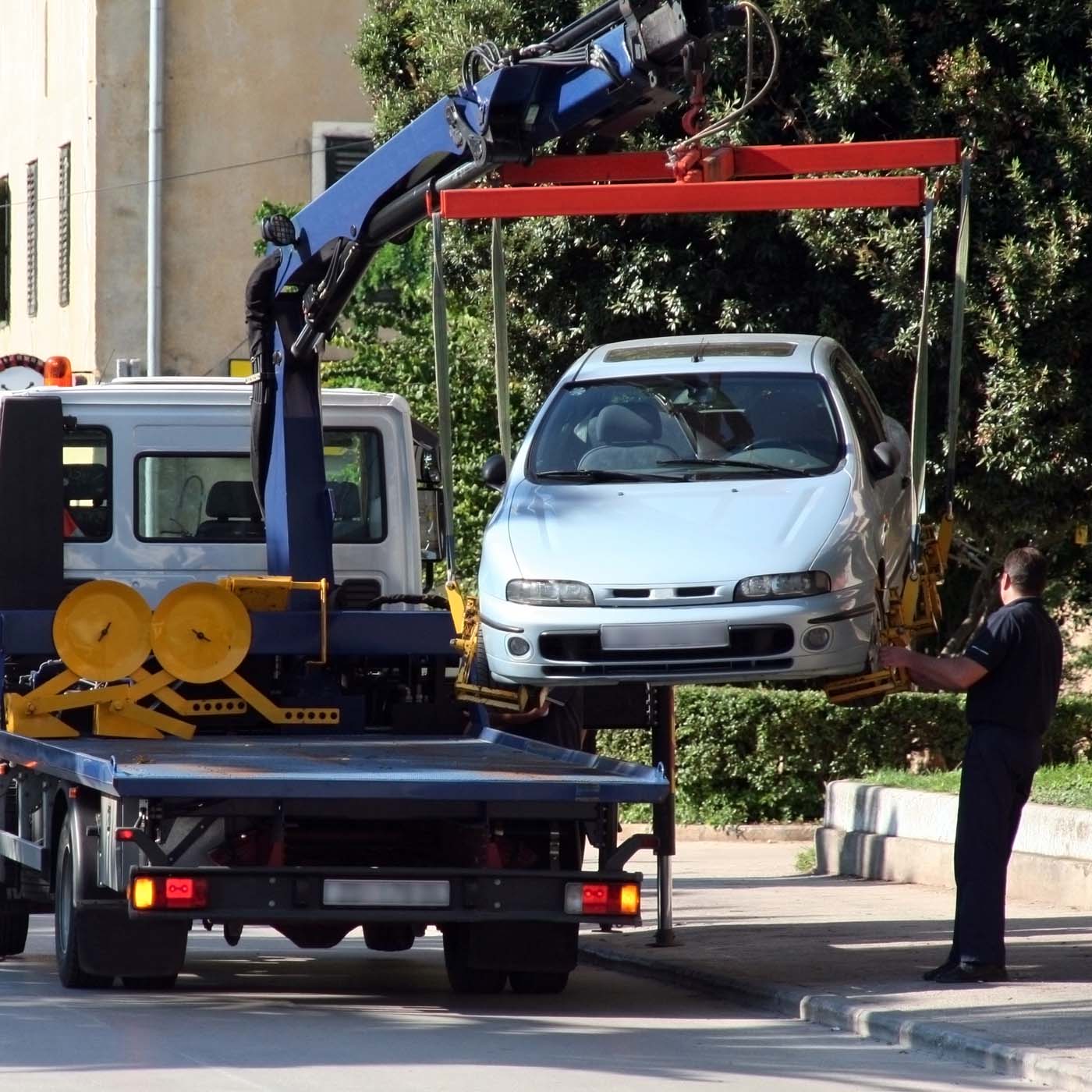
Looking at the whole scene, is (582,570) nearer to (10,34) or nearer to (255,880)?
(255,880)

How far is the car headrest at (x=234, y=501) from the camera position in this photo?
41.9 ft

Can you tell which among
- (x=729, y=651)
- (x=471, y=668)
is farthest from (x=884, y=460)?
(x=471, y=668)

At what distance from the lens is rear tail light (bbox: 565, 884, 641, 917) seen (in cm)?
934

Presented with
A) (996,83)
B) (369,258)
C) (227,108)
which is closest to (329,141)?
(227,108)

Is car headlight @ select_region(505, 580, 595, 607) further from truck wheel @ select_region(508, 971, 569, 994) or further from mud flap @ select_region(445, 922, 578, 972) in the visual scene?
truck wheel @ select_region(508, 971, 569, 994)

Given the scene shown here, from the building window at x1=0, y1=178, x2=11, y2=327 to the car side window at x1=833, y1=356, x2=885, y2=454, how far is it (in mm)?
24291

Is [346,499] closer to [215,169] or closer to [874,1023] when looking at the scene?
[874,1023]

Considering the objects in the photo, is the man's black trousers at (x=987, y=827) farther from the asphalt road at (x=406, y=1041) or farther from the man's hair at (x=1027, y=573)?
the asphalt road at (x=406, y=1041)

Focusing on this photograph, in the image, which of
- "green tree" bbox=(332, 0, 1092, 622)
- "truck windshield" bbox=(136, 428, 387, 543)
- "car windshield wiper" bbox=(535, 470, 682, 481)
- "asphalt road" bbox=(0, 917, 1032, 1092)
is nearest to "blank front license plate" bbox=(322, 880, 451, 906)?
"asphalt road" bbox=(0, 917, 1032, 1092)

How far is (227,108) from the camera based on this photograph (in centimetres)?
3075

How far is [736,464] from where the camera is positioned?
1109 centimetres

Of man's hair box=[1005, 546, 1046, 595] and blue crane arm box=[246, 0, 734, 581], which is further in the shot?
blue crane arm box=[246, 0, 734, 581]

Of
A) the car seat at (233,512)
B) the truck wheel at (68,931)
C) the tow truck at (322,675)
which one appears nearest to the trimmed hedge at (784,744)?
the tow truck at (322,675)

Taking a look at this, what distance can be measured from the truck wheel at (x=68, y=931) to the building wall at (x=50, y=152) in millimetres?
20836
